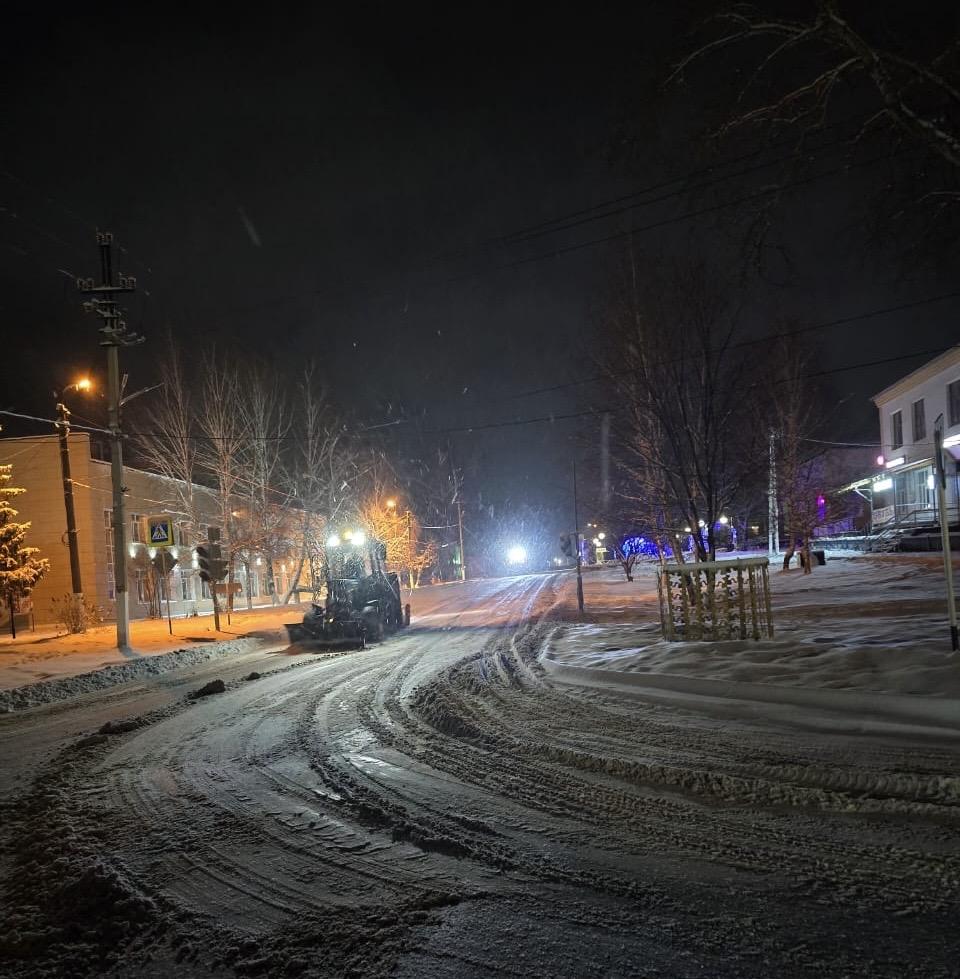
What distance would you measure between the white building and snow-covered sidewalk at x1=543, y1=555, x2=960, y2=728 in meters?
19.8

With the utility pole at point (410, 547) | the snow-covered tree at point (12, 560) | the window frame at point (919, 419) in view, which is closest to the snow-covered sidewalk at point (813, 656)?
the snow-covered tree at point (12, 560)

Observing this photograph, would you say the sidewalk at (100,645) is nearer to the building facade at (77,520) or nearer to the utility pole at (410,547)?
the building facade at (77,520)

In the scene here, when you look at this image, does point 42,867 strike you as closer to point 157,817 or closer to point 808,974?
point 157,817

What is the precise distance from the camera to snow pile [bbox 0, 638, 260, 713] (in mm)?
12328

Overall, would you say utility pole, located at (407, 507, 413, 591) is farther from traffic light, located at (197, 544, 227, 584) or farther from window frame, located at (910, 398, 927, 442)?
window frame, located at (910, 398, 927, 442)

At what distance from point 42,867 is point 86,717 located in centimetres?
641

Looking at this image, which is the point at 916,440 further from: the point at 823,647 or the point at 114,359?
the point at 114,359

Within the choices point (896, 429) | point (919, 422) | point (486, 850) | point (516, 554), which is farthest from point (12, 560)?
point (516, 554)

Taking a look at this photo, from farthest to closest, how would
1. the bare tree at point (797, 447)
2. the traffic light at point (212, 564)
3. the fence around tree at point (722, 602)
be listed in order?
the bare tree at point (797, 447) < the traffic light at point (212, 564) < the fence around tree at point (722, 602)

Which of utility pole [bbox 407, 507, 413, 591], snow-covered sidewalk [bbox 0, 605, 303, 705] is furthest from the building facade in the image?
utility pole [bbox 407, 507, 413, 591]

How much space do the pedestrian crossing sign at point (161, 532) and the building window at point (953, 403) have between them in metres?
35.0

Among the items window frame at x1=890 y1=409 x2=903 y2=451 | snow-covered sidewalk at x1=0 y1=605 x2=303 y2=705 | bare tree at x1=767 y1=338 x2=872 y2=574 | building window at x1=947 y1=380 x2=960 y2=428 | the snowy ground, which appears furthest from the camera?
window frame at x1=890 y1=409 x2=903 y2=451

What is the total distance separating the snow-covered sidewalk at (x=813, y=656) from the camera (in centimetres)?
775

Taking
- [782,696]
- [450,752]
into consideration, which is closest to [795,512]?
[782,696]
